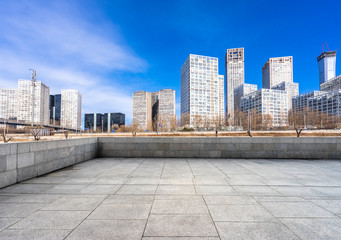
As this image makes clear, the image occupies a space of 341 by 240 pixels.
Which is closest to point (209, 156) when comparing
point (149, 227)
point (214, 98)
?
point (149, 227)

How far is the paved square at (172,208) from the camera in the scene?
2656mm

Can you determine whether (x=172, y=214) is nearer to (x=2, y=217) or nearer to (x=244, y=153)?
(x=2, y=217)

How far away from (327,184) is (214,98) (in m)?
170

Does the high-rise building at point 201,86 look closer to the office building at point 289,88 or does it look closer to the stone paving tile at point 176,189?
the office building at point 289,88

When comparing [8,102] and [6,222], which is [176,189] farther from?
[8,102]

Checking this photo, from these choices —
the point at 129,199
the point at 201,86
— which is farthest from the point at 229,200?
the point at 201,86

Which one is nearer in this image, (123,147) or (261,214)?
(261,214)

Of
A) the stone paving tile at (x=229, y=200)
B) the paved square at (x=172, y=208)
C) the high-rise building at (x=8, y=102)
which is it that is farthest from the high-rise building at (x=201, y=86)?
the stone paving tile at (x=229, y=200)

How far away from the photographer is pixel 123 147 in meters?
10.2

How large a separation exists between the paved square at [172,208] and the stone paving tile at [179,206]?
0.02 metres

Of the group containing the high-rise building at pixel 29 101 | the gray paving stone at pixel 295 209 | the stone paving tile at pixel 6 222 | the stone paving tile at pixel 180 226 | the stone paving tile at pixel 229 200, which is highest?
the high-rise building at pixel 29 101

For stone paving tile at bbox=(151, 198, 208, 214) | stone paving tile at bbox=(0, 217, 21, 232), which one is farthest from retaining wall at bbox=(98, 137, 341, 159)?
stone paving tile at bbox=(0, 217, 21, 232)

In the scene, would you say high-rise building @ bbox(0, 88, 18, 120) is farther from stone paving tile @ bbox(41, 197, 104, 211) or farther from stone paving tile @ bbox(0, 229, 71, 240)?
stone paving tile @ bbox(0, 229, 71, 240)

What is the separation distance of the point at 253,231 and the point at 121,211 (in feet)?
7.99
